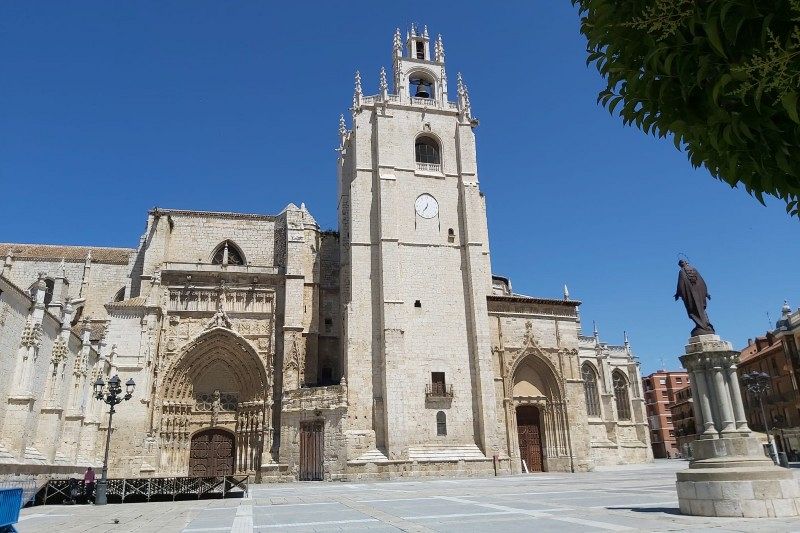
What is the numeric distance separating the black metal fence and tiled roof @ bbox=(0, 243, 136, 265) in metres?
19.2

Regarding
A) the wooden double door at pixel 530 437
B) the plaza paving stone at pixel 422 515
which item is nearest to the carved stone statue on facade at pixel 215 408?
the plaza paving stone at pixel 422 515

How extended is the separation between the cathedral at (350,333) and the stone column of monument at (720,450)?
1500cm

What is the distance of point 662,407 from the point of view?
2623 inches

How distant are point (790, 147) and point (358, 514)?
9081mm

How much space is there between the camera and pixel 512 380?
26.7m

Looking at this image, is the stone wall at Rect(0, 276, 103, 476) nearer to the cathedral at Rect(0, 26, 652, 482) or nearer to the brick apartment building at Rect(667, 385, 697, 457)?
the cathedral at Rect(0, 26, 652, 482)

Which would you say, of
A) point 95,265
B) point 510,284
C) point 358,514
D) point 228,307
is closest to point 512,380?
point 510,284

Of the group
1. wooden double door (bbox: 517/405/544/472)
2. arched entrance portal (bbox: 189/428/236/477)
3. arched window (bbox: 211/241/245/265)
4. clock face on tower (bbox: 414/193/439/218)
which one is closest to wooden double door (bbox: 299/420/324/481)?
arched entrance portal (bbox: 189/428/236/477)

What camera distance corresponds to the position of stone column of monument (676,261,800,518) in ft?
27.5

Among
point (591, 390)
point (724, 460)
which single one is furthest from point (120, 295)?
point (724, 460)

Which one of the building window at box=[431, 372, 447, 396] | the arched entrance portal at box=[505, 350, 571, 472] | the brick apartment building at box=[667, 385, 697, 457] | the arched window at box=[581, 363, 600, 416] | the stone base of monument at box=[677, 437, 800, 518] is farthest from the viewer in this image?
the brick apartment building at box=[667, 385, 697, 457]

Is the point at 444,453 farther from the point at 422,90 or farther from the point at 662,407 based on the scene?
the point at 662,407

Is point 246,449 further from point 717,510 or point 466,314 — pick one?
point 717,510

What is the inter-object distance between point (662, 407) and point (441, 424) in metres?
Result: 51.7
